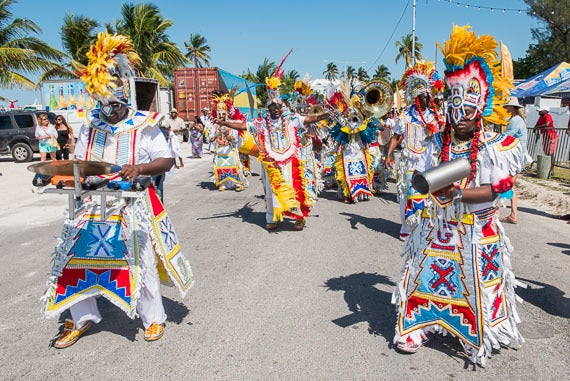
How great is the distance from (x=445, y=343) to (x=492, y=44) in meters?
2.16

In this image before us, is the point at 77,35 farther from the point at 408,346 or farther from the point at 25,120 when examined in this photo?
the point at 408,346

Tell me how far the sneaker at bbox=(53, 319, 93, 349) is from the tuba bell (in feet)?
24.0

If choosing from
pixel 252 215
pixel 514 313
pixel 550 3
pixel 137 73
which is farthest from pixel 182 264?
pixel 550 3

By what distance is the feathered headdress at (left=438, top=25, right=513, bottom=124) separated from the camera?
3.08 meters

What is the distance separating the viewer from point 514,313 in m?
3.30

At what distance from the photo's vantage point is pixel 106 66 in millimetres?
3361

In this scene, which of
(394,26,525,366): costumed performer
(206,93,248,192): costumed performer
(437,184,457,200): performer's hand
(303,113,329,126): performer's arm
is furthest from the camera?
(206,93,248,192): costumed performer

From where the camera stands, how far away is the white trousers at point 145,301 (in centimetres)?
342

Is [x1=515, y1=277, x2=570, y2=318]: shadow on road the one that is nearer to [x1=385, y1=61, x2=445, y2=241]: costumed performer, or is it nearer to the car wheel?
[x1=385, y1=61, x2=445, y2=241]: costumed performer

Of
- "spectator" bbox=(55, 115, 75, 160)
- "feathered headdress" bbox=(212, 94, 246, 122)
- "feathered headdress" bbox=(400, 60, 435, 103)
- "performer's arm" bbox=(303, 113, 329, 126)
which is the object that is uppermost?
"feathered headdress" bbox=(400, 60, 435, 103)

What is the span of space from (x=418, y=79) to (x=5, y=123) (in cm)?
1767

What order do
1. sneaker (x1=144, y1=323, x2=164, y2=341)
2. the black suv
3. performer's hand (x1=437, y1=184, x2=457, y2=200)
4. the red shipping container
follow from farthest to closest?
the red shipping container < the black suv < sneaker (x1=144, y1=323, x2=164, y2=341) < performer's hand (x1=437, y1=184, x2=457, y2=200)

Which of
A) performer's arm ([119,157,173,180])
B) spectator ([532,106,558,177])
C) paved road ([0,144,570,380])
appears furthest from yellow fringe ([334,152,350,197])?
performer's arm ([119,157,173,180])

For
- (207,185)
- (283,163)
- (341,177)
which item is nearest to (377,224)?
(283,163)
